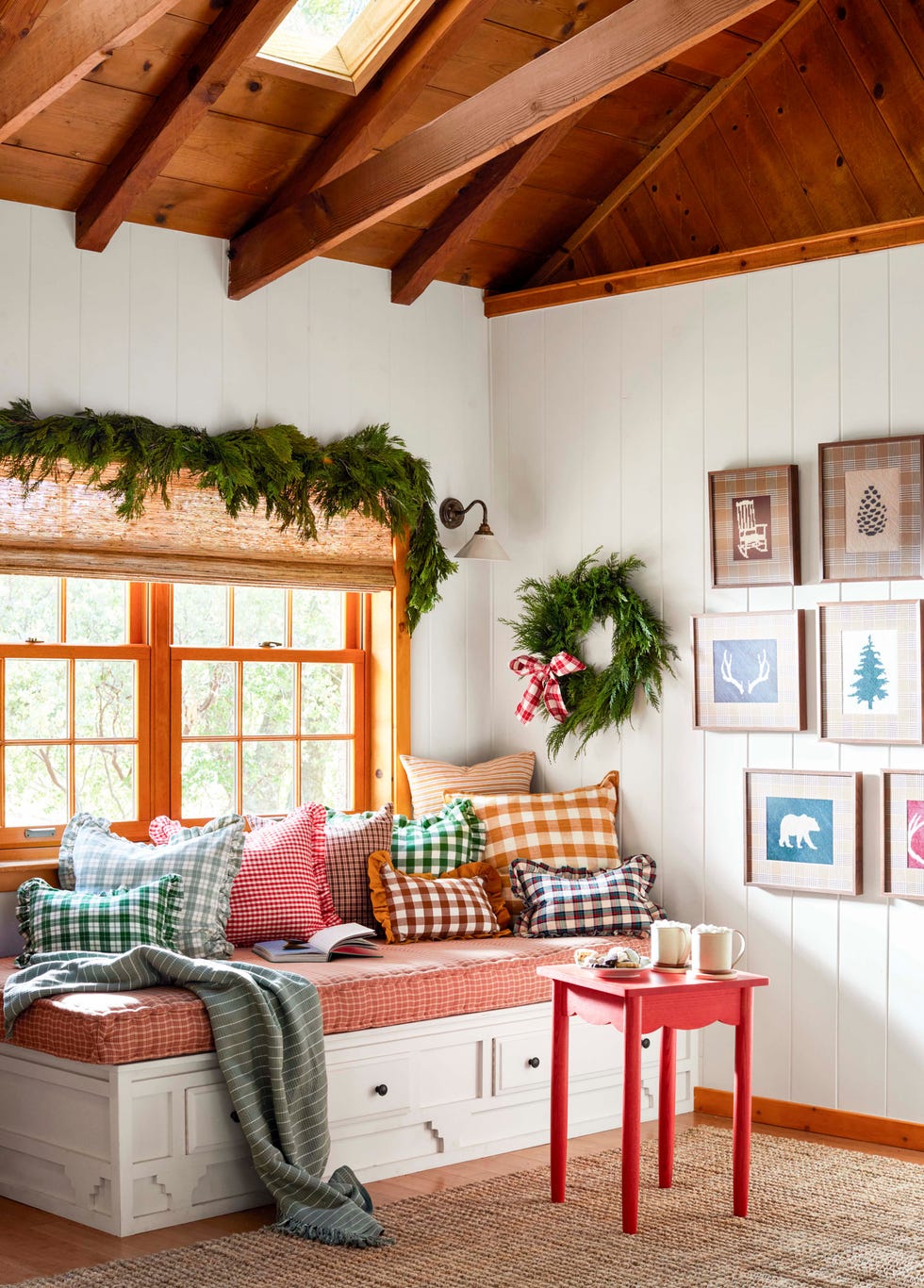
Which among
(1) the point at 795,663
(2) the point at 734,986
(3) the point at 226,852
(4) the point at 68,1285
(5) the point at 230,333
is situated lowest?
(4) the point at 68,1285

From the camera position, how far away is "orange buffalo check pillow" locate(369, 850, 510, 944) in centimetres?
439

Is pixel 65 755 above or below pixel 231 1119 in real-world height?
above

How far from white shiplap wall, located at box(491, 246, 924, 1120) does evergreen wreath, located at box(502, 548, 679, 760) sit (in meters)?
0.06

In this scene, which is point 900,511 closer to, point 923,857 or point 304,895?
point 923,857

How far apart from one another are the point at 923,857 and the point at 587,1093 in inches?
46.8

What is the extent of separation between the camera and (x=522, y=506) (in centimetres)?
525

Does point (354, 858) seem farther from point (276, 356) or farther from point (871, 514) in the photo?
point (871, 514)

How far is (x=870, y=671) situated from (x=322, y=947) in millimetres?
1781

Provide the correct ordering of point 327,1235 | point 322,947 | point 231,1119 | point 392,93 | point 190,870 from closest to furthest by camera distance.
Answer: point 327,1235
point 231,1119
point 190,870
point 322,947
point 392,93

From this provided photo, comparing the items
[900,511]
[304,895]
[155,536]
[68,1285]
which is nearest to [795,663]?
[900,511]

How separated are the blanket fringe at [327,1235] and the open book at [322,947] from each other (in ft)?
2.66

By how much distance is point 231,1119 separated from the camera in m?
3.50

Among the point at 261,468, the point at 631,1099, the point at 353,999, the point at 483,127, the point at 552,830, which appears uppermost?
the point at 483,127

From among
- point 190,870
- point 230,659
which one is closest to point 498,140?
point 230,659
